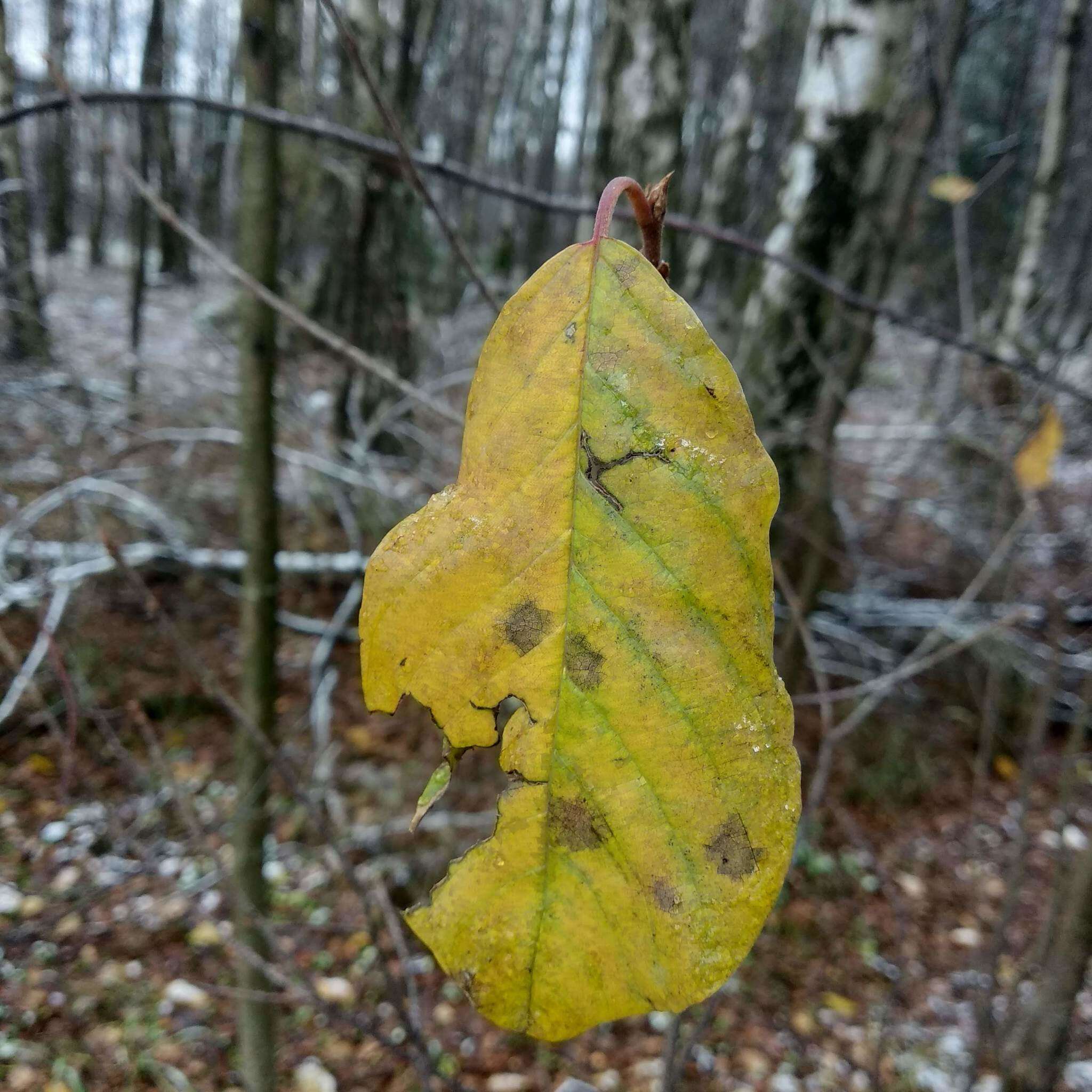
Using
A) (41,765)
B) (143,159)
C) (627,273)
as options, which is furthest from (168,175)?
(627,273)

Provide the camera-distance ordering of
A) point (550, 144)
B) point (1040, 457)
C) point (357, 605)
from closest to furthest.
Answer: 1. point (1040, 457)
2. point (357, 605)
3. point (550, 144)

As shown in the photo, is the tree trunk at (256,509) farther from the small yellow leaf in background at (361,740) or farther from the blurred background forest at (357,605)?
the small yellow leaf in background at (361,740)

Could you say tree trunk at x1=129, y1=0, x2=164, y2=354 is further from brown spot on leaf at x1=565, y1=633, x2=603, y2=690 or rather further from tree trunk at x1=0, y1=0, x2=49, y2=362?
brown spot on leaf at x1=565, y1=633, x2=603, y2=690

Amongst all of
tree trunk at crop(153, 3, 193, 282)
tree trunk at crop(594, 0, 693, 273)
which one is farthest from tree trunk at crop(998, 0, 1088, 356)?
tree trunk at crop(153, 3, 193, 282)

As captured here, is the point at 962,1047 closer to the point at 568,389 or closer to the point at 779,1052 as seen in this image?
the point at 779,1052

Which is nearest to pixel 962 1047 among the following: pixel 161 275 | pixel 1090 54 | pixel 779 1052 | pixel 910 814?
pixel 779 1052

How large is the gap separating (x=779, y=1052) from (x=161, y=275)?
34.5 feet

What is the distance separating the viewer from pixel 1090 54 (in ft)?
17.4

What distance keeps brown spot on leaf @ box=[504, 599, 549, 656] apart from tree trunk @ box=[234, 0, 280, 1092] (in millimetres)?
636

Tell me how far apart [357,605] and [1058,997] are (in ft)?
7.52

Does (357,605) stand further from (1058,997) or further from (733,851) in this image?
(733,851)

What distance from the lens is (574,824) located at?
0.34 meters

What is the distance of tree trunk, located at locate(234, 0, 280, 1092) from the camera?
891mm

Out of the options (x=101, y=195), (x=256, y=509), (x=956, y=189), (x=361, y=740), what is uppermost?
(x=101, y=195)
